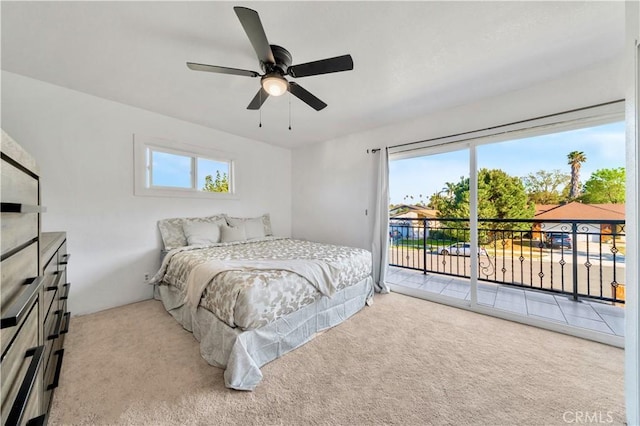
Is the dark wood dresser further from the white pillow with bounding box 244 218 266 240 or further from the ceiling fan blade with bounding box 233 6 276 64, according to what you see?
the white pillow with bounding box 244 218 266 240


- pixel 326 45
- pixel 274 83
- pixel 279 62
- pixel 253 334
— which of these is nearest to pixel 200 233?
pixel 253 334

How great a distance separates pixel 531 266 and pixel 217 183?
4845 millimetres

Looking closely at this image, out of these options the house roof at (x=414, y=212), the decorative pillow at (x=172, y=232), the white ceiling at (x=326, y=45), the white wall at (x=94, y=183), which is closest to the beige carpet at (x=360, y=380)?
the white wall at (x=94, y=183)

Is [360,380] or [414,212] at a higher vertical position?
[414,212]

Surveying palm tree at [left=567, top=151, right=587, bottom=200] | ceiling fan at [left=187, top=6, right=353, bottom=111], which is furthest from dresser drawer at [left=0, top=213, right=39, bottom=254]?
palm tree at [left=567, top=151, right=587, bottom=200]

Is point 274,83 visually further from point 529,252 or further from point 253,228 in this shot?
point 529,252

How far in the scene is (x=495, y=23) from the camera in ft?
5.38

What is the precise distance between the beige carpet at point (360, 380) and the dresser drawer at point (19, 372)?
0.82 m

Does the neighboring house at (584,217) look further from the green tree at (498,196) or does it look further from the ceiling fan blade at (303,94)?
the ceiling fan blade at (303,94)

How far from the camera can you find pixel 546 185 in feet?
9.24

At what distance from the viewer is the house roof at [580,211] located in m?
2.50

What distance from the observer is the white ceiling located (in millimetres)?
1532

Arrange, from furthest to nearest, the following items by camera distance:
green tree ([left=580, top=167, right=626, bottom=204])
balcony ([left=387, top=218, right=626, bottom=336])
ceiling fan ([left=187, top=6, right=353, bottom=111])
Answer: balcony ([left=387, top=218, right=626, bottom=336]) → green tree ([left=580, top=167, right=626, bottom=204]) → ceiling fan ([left=187, top=6, right=353, bottom=111])

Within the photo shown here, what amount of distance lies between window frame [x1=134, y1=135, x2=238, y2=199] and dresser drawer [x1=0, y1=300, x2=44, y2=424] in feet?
8.51
